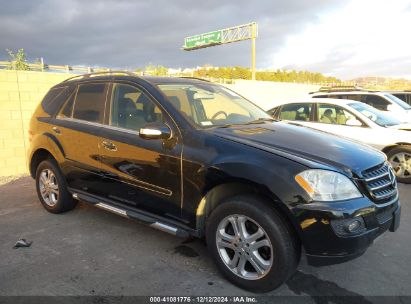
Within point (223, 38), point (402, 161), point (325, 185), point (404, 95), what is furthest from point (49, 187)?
point (223, 38)

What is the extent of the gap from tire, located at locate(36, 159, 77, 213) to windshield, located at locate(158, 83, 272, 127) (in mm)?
2010

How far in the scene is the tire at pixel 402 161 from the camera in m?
6.60

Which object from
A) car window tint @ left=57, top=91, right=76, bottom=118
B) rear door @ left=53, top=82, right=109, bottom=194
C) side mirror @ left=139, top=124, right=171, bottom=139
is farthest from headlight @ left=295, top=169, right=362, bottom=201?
car window tint @ left=57, top=91, right=76, bottom=118

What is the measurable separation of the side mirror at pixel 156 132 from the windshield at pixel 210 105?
0.98 ft

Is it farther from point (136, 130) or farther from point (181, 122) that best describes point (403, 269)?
point (136, 130)

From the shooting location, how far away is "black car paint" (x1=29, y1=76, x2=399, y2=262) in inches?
107

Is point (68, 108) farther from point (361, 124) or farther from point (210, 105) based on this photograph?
point (361, 124)

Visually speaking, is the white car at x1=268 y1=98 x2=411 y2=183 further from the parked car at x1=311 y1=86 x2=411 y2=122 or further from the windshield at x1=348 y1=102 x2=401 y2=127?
the parked car at x1=311 y1=86 x2=411 y2=122

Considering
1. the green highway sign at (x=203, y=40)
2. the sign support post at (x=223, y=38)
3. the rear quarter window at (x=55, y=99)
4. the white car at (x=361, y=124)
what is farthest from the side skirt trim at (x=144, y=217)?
the green highway sign at (x=203, y=40)

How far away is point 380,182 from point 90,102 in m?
→ 3.27

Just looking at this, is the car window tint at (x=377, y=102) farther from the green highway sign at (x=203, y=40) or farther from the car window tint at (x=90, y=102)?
the green highway sign at (x=203, y=40)

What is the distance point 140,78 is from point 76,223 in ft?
6.76

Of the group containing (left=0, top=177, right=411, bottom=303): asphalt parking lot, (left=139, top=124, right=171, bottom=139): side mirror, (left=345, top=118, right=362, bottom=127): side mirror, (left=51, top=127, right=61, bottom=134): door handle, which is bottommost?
(left=0, top=177, right=411, bottom=303): asphalt parking lot

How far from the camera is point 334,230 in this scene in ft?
8.75
